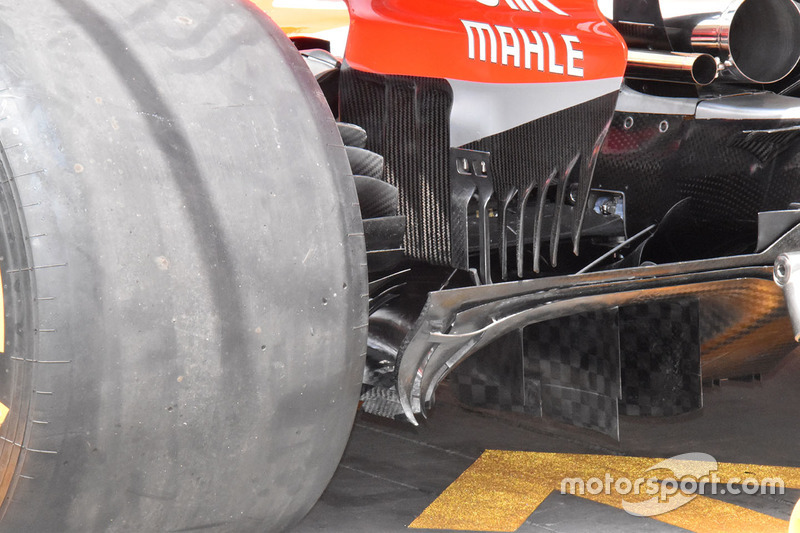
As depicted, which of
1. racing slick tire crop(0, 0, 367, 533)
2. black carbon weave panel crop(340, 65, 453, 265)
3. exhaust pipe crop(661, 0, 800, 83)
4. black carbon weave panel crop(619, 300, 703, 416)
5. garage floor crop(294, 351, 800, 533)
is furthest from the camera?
garage floor crop(294, 351, 800, 533)

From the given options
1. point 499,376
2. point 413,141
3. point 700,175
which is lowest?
point 499,376

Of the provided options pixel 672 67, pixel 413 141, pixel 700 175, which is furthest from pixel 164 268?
pixel 700 175

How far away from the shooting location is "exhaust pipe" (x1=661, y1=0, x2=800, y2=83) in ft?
5.66

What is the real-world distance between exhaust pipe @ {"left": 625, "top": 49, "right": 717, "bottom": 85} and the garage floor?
960 mm

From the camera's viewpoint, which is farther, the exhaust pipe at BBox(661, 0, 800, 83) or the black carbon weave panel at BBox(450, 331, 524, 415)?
the black carbon weave panel at BBox(450, 331, 524, 415)

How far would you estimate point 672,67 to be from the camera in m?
1.82

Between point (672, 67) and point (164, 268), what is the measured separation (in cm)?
105

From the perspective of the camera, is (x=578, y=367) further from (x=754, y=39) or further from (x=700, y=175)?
(x=754, y=39)

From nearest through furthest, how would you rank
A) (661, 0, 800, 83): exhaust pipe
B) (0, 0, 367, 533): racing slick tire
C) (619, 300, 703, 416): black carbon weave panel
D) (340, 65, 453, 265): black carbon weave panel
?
(0, 0, 367, 533): racing slick tire → (661, 0, 800, 83): exhaust pipe → (340, 65, 453, 265): black carbon weave panel → (619, 300, 703, 416): black carbon weave panel

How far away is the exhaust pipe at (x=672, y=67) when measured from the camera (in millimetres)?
1777

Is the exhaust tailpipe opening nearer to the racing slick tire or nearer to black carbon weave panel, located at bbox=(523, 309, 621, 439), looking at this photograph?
black carbon weave panel, located at bbox=(523, 309, 621, 439)

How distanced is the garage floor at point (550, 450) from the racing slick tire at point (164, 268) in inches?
34.1

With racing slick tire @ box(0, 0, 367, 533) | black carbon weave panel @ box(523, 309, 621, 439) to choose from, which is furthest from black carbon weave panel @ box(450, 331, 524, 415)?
racing slick tire @ box(0, 0, 367, 533)

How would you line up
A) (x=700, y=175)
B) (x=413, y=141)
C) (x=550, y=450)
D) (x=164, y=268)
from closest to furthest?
1. (x=164, y=268)
2. (x=413, y=141)
3. (x=700, y=175)
4. (x=550, y=450)
